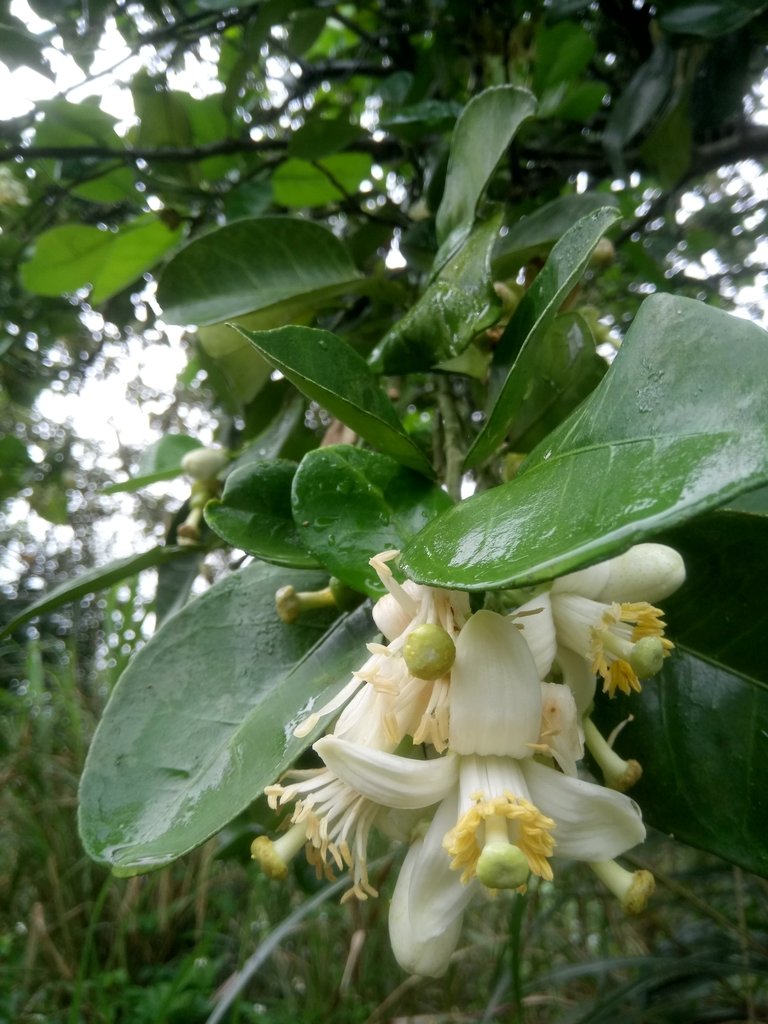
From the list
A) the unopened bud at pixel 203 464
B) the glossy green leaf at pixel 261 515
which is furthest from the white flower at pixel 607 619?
the unopened bud at pixel 203 464

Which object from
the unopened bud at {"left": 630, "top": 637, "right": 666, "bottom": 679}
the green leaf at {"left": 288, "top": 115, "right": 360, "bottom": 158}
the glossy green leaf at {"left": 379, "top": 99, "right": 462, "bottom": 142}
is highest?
the green leaf at {"left": 288, "top": 115, "right": 360, "bottom": 158}

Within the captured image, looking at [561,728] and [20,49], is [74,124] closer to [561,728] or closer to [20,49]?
[20,49]

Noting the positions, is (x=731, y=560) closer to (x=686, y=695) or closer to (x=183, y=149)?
(x=686, y=695)

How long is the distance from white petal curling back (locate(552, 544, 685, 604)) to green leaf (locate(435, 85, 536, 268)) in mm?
207

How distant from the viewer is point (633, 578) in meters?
0.30

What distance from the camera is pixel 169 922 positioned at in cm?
193

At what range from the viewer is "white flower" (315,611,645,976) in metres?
0.26

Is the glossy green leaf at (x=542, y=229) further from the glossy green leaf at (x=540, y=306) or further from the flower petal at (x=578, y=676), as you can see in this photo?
the flower petal at (x=578, y=676)

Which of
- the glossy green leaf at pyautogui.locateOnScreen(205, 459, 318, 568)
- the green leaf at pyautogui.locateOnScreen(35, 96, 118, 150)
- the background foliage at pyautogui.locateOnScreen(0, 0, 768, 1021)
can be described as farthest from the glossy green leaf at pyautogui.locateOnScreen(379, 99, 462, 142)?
the glossy green leaf at pyautogui.locateOnScreen(205, 459, 318, 568)

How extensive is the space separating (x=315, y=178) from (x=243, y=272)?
0.28 metres

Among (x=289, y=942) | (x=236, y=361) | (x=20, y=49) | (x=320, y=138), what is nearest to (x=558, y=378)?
(x=236, y=361)

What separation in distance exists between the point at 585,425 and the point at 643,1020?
123 centimetres

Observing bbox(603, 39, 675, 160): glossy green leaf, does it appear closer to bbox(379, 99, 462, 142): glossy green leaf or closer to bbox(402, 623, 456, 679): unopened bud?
bbox(379, 99, 462, 142): glossy green leaf

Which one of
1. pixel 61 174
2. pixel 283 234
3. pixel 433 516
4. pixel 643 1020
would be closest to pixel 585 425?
pixel 433 516
